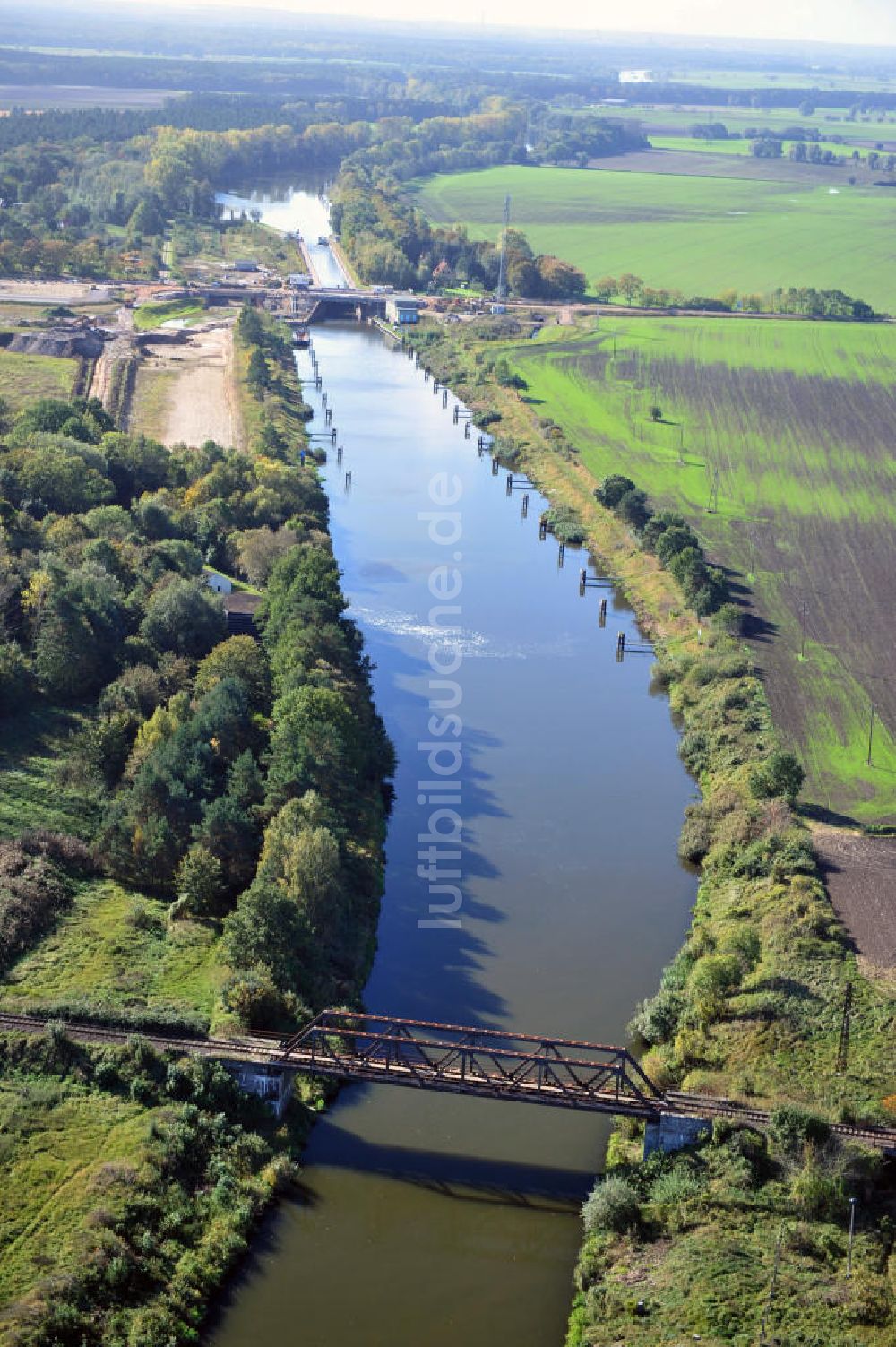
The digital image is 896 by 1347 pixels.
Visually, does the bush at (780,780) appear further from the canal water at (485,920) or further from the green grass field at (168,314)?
the green grass field at (168,314)

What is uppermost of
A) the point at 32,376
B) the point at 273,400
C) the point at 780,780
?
the point at 32,376

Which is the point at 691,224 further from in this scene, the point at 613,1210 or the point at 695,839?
the point at 613,1210

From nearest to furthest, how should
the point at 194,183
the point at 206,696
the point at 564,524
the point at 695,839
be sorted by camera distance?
the point at 695,839 → the point at 206,696 → the point at 564,524 → the point at 194,183

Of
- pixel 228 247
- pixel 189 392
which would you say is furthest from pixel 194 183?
pixel 189 392

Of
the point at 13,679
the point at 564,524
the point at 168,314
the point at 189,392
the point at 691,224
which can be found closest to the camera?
the point at 13,679

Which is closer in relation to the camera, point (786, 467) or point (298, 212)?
point (786, 467)

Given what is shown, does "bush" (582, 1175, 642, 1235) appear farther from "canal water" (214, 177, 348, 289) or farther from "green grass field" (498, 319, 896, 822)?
"canal water" (214, 177, 348, 289)

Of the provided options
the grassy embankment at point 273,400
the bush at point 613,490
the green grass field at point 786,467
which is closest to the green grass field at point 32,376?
the grassy embankment at point 273,400

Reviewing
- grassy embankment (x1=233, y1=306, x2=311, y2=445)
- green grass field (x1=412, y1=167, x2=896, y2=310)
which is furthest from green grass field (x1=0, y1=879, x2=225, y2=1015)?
green grass field (x1=412, y1=167, x2=896, y2=310)
